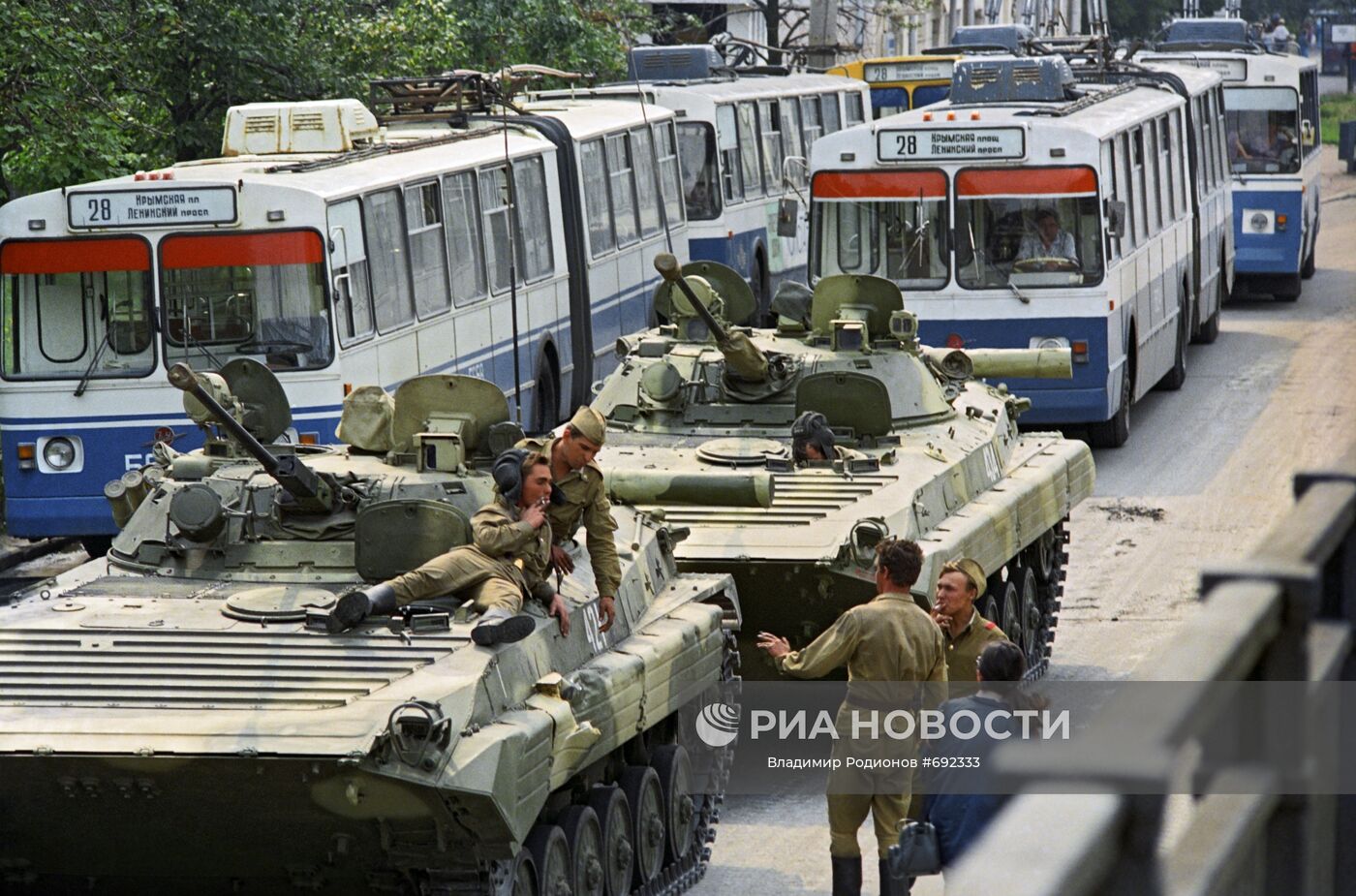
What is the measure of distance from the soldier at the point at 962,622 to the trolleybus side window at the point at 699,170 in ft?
51.7

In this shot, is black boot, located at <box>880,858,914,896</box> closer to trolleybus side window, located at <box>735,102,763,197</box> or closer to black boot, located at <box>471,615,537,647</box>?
black boot, located at <box>471,615,537,647</box>

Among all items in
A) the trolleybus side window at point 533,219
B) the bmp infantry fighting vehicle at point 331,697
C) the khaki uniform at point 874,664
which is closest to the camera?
the bmp infantry fighting vehicle at point 331,697

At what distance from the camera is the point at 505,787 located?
7.38 metres

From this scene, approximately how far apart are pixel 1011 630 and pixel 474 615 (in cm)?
517

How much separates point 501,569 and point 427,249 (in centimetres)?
850

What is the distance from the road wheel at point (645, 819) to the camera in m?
9.26

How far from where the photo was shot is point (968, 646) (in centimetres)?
920

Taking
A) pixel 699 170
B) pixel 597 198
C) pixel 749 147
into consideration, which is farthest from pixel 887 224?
pixel 749 147

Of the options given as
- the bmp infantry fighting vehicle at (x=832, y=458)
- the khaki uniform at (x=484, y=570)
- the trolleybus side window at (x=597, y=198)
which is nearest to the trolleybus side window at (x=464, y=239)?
the trolleybus side window at (x=597, y=198)

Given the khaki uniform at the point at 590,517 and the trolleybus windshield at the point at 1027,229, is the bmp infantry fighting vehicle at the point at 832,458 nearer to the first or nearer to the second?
the khaki uniform at the point at 590,517

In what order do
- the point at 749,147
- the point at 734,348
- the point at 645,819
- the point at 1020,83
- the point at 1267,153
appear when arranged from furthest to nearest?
the point at 1267,153 < the point at 749,147 < the point at 1020,83 < the point at 734,348 < the point at 645,819

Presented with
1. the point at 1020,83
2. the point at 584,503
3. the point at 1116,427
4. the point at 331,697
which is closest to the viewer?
the point at 331,697

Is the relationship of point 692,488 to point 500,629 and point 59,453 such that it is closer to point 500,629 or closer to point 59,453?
point 500,629

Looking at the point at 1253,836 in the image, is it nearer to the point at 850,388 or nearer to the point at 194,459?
the point at 194,459
